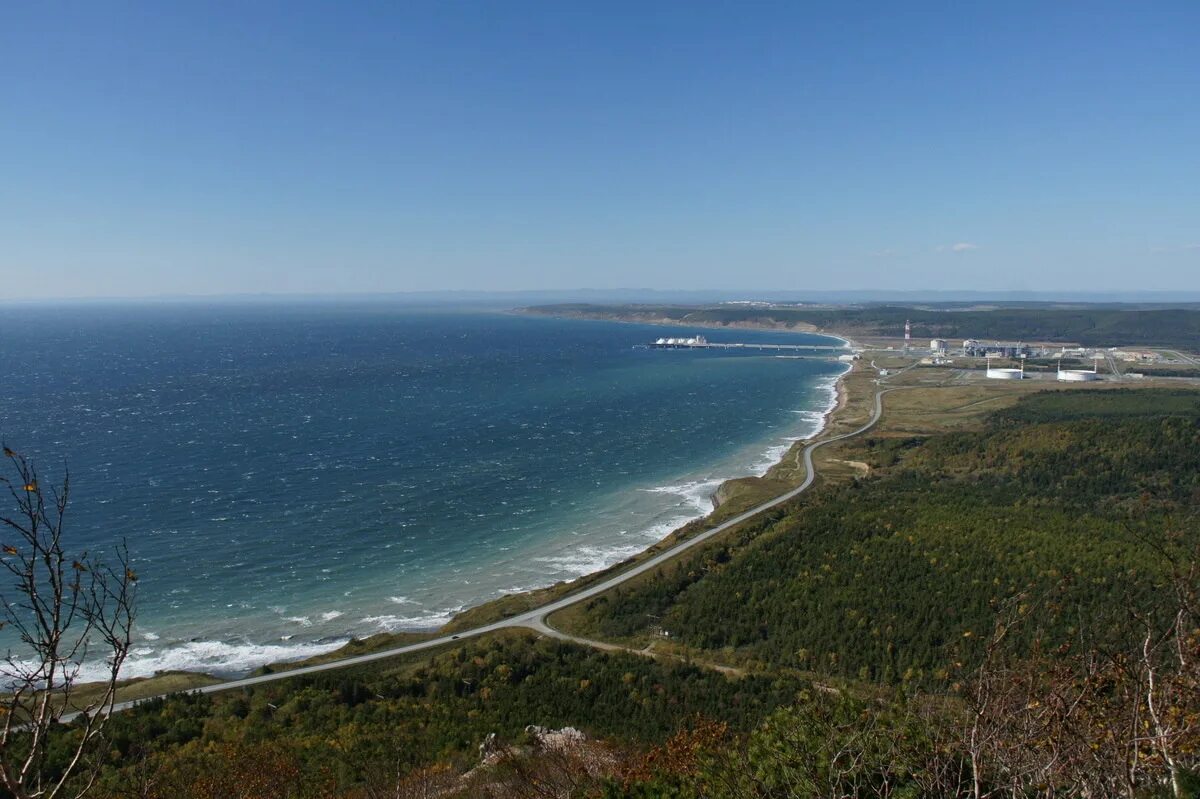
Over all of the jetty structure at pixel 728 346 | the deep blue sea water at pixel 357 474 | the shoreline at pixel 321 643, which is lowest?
the shoreline at pixel 321 643

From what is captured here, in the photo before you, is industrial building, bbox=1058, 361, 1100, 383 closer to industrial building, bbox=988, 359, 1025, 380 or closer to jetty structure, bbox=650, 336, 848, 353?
industrial building, bbox=988, 359, 1025, 380

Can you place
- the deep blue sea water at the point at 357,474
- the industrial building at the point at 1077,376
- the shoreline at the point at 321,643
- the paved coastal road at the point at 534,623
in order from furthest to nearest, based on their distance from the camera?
the industrial building at the point at 1077,376, the deep blue sea water at the point at 357,474, the shoreline at the point at 321,643, the paved coastal road at the point at 534,623

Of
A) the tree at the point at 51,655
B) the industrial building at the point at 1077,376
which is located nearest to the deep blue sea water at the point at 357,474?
the tree at the point at 51,655

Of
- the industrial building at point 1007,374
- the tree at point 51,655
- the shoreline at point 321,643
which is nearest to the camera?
the tree at point 51,655

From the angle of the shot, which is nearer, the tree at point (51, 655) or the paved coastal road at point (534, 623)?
the tree at point (51, 655)

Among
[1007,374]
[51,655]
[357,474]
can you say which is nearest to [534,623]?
Answer: [357,474]

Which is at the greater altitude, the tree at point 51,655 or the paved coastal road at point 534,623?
the tree at point 51,655

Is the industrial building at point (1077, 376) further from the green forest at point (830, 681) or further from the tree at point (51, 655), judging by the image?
the tree at point (51, 655)
